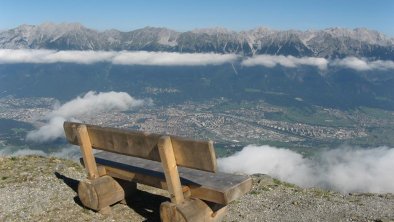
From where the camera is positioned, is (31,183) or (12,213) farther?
(31,183)

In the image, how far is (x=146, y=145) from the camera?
9672 millimetres

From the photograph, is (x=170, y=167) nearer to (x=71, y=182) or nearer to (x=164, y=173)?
(x=164, y=173)

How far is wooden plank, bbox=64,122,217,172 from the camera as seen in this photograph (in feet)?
28.4

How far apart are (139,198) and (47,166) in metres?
5.99

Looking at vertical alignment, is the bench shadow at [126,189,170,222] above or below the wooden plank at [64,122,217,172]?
below

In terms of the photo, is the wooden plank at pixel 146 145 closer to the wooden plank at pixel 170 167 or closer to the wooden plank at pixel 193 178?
the wooden plank at pixel 170 167

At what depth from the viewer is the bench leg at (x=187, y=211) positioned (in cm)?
937

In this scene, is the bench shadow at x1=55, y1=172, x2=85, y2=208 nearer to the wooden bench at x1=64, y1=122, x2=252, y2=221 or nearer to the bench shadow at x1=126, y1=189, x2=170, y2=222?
the wooden bench at x1=64, y1=122, x2=252, y2=221

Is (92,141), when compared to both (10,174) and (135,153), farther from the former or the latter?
(10,174)

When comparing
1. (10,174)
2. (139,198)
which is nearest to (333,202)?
(139,198)

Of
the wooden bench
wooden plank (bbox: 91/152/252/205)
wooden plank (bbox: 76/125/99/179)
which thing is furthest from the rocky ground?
wooden plank (bbox: 91/152/252/205)

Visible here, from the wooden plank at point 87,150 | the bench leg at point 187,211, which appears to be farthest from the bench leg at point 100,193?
the bench leg at point 187,211

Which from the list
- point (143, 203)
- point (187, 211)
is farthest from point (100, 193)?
point (187, 211)

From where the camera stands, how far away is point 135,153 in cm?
1002
